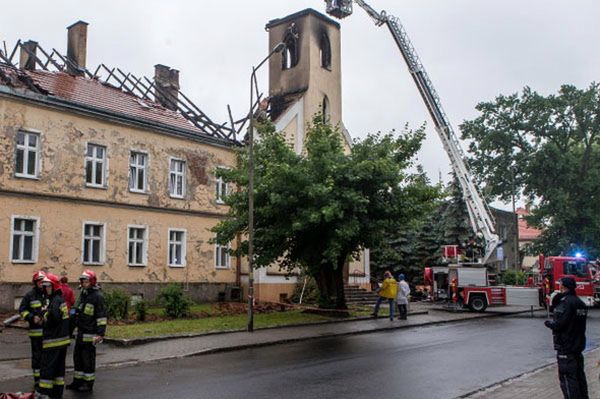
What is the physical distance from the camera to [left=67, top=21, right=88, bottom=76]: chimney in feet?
101

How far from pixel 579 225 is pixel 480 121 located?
10.9 m

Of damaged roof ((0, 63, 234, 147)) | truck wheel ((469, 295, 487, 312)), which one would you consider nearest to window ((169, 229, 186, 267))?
damaged roof ((0, 63, 234, 147))

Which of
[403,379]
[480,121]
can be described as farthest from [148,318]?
[480,121]

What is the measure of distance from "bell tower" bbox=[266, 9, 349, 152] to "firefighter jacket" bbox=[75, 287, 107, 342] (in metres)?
23.6

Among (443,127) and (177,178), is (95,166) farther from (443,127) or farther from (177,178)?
(443,127)

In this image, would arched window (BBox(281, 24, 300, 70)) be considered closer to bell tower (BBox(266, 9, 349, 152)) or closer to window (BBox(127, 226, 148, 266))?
bell tower (BBox(266, 9, 349, 152))

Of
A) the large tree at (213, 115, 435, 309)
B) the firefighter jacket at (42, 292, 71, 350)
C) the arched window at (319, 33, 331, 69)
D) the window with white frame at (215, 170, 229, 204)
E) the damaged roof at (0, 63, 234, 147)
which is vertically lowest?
the firefighter jacket at (42, 292, 71, 350)

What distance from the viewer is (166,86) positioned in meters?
34.3

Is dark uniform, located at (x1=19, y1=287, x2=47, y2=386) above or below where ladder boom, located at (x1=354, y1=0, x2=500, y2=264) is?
below

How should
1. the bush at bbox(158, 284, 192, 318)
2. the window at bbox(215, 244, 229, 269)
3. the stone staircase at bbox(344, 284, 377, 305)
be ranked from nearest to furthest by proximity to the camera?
the bush at bbox(158, 284, 192, 318) → the window at bbox(215, 244, 229, 269) → the stone staircase at bbox(344, 284, 377, 305)

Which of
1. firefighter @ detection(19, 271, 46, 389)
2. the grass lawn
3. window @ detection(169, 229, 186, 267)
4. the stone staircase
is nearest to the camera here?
firefighter @ detection(19, 271, 46, 389)

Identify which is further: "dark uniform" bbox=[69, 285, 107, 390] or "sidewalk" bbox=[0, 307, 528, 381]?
"sidewalk" bbox=[0, 307, 528, 381]

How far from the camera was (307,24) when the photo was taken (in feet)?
113

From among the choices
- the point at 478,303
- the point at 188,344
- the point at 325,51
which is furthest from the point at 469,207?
the point at 188,344
